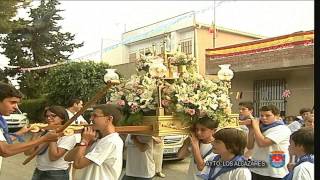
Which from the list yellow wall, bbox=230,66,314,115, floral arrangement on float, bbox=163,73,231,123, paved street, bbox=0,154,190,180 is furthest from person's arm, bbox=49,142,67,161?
yellow wall, bbox=230,66,314,115

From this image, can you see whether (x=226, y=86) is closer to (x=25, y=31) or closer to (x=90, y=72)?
(x=90, y=72)

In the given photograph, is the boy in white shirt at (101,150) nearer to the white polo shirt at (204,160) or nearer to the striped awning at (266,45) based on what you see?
the white polo shirt at (204,160)

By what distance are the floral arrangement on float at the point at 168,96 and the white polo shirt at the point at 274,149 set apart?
0.93 m

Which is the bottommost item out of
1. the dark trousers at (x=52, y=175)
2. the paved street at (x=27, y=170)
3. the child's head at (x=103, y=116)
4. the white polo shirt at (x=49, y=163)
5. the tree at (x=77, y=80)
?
the paved street at (x=27, y=170)

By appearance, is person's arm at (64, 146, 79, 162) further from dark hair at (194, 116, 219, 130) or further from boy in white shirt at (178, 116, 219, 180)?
dark hair at (194, 116, 219, 130)

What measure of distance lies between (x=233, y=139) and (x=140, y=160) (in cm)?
160

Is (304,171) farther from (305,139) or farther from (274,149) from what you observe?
(274,149)

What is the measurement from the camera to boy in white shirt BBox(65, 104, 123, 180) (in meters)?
3.23

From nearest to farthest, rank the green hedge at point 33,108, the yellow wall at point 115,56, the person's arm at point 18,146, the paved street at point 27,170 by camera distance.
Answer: the person's arm at point 18,146
the paved street at point 27,170
the green hedge at point 33,108
the yellow wall at point 115,56

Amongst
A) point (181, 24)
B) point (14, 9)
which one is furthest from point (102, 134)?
point (181, 24)

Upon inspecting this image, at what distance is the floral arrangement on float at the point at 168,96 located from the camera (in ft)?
12.2

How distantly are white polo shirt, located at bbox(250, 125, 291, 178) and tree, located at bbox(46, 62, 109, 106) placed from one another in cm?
1342

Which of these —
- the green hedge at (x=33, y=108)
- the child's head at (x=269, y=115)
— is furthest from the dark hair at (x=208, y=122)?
the green hedge at (x=33, y=108)

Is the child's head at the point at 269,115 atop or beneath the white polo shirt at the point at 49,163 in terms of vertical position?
atop
